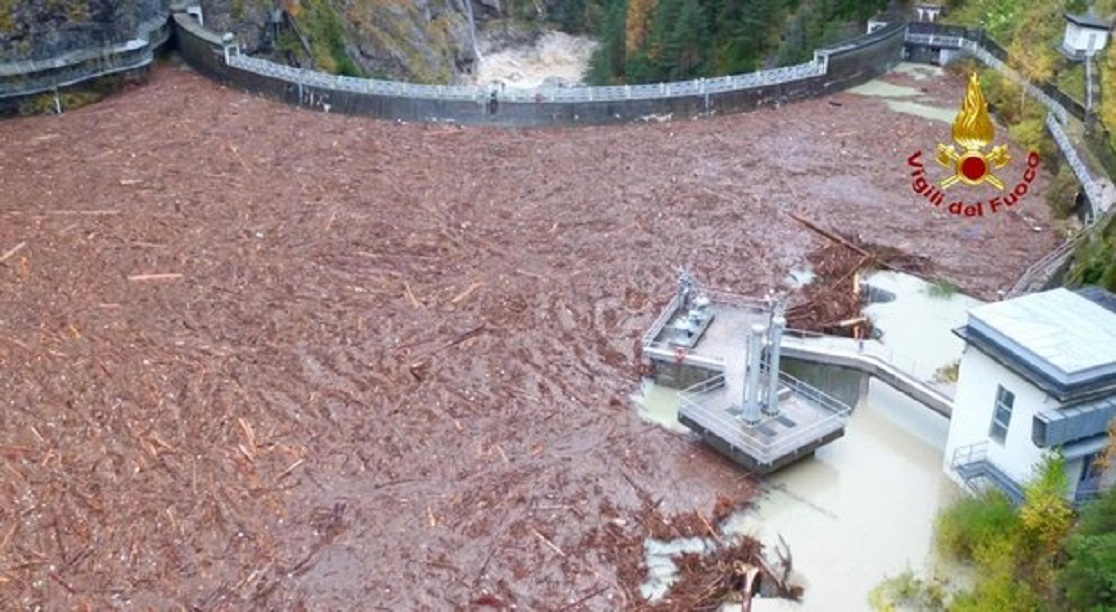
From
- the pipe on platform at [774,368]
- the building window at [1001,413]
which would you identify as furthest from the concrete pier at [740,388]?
the building window at [1001,413]

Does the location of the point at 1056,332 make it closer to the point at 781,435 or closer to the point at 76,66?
the point at 781,435

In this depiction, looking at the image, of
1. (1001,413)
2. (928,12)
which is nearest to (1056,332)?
(1001,413)

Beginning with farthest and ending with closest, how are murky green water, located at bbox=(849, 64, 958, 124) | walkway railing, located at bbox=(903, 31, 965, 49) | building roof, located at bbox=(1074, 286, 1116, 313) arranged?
walkway railing, located at bbox=(903, 31, 965, 49) → murky green water, located at bbox=(849, 64, 958, 124) → building roof, located at bbox=(1074, 286, 1116, 313)

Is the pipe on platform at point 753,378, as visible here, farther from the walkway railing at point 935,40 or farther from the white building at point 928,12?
the white building at point 928,12

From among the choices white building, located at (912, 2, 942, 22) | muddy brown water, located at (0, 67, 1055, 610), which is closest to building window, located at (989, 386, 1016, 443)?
muddy brown water, located at (0, 67, 1055, 610)

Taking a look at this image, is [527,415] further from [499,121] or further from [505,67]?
[505,67]

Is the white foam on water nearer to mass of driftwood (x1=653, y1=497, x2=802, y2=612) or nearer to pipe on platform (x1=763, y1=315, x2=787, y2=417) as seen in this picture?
pipe on platform (x1=763, y1=315, x2=787, y2=417)
